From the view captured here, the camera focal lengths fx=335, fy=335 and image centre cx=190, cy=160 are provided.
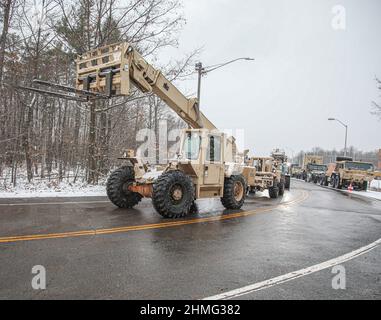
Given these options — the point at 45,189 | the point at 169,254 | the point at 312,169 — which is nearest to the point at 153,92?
the point at 169,254

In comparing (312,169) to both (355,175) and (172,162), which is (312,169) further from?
(172,162)

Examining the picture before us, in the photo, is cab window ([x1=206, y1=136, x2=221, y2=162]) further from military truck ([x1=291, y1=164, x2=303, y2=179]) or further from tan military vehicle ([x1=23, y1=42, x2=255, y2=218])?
military truck ([x1=291, y1=164, x2=303, y2=179])

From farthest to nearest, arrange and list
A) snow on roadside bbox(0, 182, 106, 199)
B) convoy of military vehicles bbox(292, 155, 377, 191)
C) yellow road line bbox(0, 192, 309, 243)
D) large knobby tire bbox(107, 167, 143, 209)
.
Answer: convoy of military vehicles bbox(292, 155, 377, 191) → snow on roadside bbox(0, 182, 106, 199) → large knobby tire bbox(107, 167, 143, 209) → yellow road line bbox(0, 192, 309, 243)

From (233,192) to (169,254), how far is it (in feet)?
20.3

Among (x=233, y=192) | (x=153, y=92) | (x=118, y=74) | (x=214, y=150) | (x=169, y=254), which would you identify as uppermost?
(x=118, y=74)

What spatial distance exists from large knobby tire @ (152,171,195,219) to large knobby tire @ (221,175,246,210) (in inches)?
86.1

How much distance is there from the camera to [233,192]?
1193 cm

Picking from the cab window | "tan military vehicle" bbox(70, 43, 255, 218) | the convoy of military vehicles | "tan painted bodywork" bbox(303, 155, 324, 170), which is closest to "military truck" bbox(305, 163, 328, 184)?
"tan painted bodywork" bbox(303, 155, 324, 170)

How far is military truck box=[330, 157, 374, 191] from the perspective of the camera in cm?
3073

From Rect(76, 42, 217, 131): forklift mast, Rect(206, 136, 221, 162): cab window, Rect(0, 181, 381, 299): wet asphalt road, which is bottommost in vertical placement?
Rect(0, 181, 381, 299): wet asphalt road
